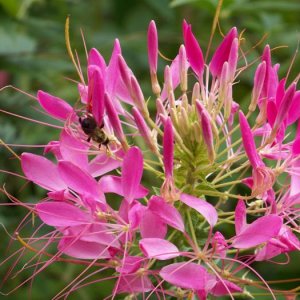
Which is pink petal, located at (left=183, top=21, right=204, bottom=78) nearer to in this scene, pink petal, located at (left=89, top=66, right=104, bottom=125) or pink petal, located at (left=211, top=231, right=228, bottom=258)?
pink petal, located at (left=89, top=66, right=104, bottom=125)

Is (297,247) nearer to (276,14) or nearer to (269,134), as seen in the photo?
(269,134)

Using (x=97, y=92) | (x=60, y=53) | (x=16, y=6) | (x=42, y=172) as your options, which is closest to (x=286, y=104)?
(x=97, y=92)

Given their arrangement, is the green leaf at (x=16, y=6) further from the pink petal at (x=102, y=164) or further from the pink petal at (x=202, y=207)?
the pink petal at (x=202, y=207)

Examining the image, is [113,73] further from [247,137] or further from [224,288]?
[224,288]

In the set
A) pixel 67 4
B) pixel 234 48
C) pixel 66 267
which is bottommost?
pixel 66 267

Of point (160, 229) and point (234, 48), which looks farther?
point (234, 48)

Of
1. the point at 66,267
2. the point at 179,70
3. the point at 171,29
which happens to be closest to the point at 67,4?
the point at 171,29
